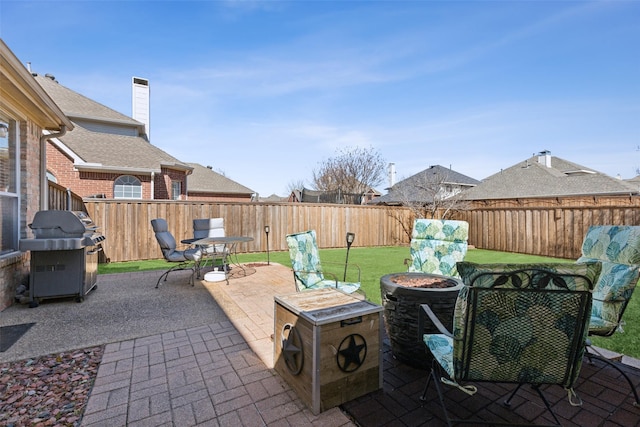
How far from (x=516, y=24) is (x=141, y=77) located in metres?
16.7

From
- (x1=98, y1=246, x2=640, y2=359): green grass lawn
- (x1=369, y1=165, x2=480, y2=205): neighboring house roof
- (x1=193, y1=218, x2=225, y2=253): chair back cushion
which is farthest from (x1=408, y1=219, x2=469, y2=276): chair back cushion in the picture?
(x1=369, y1=165, x2=480, y2=205): neighboring house roof

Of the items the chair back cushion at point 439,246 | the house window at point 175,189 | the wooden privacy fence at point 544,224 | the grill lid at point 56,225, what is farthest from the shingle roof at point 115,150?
the wooden privacy fence at point 544,224

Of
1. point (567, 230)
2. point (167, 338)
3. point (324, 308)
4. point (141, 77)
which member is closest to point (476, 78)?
point (567, 230)

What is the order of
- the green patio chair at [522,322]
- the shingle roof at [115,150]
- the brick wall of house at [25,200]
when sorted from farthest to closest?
the shingle roof at [115,150] < the brick wall of house at [25,200] < the green patio chair at [522,322]

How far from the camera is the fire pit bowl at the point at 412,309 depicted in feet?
7.82

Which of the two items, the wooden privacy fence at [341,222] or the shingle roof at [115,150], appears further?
the shingle roof at [115,150]

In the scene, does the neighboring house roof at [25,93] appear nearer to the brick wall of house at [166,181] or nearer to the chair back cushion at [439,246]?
the chair back cushion at [439,246]

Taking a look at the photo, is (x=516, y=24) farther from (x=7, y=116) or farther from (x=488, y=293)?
(x=7, y=116)

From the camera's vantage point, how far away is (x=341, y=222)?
1134 cm

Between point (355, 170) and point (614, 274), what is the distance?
22.0 metres

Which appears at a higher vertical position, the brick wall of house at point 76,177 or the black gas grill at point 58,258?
the brick wall of house at point 76,177

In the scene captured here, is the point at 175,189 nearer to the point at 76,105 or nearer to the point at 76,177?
the point at 76,177

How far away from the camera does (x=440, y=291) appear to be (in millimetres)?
2383

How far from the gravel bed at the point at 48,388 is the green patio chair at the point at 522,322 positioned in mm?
2416
